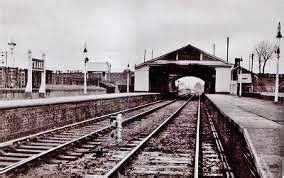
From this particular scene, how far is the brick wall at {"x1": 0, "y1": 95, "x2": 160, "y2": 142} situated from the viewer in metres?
10.4

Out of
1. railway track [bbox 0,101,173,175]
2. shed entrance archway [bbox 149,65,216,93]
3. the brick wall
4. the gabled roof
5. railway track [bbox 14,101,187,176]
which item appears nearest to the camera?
railway track [bbox 14,101,187,176]

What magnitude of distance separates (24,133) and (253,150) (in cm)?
767

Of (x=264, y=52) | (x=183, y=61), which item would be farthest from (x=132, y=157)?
(x=264, y=52)

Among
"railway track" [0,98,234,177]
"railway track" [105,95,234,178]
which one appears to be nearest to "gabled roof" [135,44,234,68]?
"railway track" [0,98,234,177]

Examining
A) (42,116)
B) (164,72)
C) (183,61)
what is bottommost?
(42,116)

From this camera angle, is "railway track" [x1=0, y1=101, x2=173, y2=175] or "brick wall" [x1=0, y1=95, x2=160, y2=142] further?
"brick wall" [x1=0, y1=95, x2=160, y2=142]

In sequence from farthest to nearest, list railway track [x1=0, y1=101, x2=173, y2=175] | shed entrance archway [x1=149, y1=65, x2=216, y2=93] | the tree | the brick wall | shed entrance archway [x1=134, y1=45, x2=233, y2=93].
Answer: the tree
shed entrance archway [x1=149, y1=65, x2=216, y2=93]
shed entrance archway [x1=134, y1=45, x2=233, y2=93]
the brick wall
railway track [x1=0, y1=101, x2=173, y2=175]

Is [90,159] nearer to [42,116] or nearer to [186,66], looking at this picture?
[42,116]

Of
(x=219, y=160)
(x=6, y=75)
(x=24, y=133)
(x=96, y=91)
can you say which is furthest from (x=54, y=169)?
(x=96, y=91)

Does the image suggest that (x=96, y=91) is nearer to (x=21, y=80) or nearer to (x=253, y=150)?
(x=21, y=80)

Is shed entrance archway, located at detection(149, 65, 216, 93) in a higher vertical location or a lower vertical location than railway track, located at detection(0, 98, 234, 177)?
higher

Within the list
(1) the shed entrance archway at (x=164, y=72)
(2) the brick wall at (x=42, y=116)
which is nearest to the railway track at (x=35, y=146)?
(2) the brick wall at (x=42, y=116)

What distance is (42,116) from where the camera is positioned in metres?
12.6

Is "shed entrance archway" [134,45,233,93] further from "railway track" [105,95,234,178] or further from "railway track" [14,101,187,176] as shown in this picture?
"railway track" [14,101,187,176]
